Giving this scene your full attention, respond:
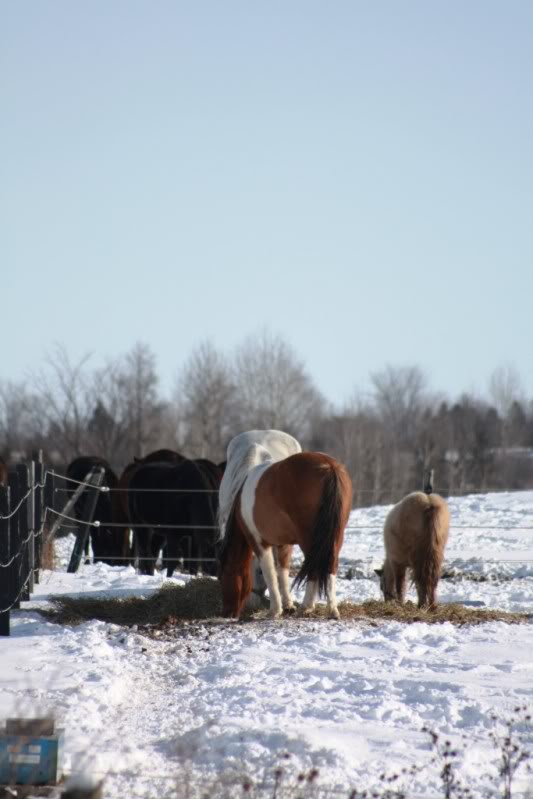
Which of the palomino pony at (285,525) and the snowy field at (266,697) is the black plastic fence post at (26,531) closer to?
the snowy field at (266,697)

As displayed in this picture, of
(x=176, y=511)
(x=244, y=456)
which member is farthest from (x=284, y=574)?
(x=176, y=511)

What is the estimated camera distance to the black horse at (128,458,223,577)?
1499 centimetres

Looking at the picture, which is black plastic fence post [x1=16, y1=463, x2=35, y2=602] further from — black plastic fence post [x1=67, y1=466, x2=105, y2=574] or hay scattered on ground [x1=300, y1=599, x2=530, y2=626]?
black plastic fence post [x1=67, y1=466, x2=105, y2=574]

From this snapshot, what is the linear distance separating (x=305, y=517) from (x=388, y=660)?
181cm

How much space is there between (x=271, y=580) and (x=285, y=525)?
0.44 metres

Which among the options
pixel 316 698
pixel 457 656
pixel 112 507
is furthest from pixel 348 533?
pixel 316 698

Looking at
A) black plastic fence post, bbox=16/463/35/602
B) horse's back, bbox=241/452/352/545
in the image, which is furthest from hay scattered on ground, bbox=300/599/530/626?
black plastic fence post, bbox=16/463/35/602

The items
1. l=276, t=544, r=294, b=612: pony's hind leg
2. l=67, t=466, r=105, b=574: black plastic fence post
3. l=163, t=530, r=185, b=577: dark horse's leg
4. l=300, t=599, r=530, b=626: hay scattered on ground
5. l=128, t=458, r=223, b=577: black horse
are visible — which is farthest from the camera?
l=163, t=530, r=185, b=577: dark horse's leg

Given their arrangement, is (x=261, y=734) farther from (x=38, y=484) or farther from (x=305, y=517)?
(x=38, y=484)

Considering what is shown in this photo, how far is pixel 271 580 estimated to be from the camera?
895 cm

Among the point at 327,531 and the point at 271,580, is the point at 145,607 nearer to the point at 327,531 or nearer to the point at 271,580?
the point at 271,580

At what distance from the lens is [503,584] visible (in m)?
12.8

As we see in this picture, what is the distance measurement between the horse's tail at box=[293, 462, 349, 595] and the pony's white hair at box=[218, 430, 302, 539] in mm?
952

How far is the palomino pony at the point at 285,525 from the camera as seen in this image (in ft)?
28.2
